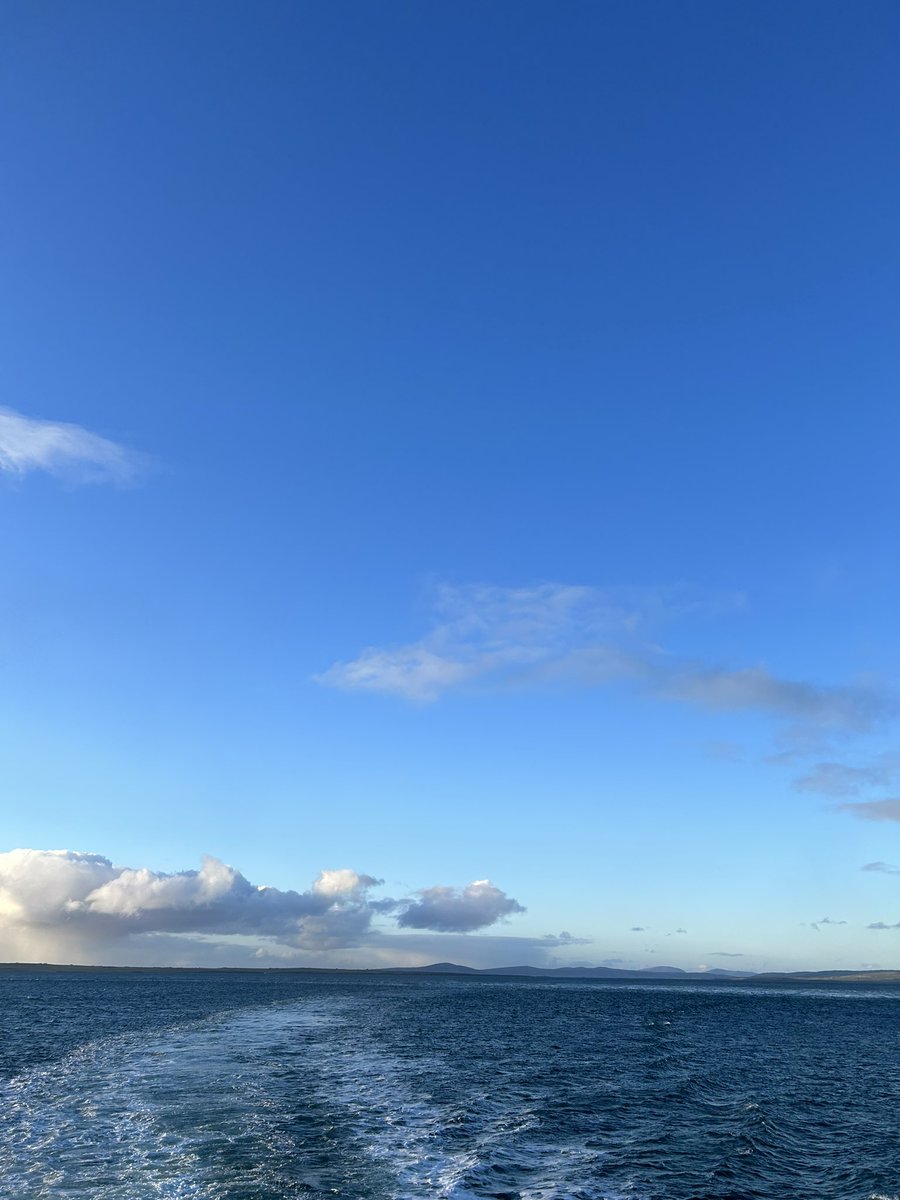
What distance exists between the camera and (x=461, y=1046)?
261 feet

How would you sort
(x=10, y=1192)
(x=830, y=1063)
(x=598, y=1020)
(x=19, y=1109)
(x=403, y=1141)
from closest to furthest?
1. (x=10, y=1192)
2. (x=403, y=1141)
3. (x=19, y=1109)
4. (x=830, y=1063)
5. (x=598, y=1020)

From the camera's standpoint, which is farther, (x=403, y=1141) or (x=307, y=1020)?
(x=307, y=1020)

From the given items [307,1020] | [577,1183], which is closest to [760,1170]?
[577,1183]

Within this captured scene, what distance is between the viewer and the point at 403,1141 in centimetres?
3850

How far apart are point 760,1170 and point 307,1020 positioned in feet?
260

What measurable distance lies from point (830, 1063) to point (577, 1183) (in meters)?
56.8

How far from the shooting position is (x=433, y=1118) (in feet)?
144

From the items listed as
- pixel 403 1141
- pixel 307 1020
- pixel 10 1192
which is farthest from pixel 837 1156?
pixel 307 1020

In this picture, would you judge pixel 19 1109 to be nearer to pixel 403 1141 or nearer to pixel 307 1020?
pixel 403 1141

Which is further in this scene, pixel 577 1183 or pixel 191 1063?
Answer: pixel 191 1063

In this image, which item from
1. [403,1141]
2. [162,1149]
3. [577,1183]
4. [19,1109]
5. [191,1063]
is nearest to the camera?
[577,1183]

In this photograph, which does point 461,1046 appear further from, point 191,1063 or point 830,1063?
point 830,1063

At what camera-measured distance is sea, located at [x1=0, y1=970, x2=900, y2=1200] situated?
106 ft

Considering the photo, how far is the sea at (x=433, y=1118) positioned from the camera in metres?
32.4
